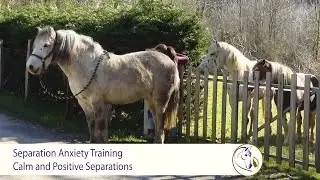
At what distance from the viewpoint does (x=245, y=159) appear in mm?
4988

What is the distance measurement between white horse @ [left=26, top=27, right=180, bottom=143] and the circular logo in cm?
292

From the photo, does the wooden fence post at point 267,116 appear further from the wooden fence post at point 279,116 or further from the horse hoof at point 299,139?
the horse hoof at point 299,139

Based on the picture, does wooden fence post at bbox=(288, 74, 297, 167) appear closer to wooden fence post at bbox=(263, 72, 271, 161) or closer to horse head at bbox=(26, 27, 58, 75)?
wooden fence post at bbox=(263, 72, 271, 161)

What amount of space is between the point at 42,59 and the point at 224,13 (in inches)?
963

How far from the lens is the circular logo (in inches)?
189

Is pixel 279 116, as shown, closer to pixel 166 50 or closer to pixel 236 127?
pixel 236 127

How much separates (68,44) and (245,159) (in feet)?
11.3

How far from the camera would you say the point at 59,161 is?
203 inches

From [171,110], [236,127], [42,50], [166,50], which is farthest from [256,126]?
[42,50]

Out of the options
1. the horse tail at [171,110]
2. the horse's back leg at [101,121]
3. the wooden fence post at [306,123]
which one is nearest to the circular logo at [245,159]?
the wooden fence post at [306,123]

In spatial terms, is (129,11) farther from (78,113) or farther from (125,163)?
(125,163)

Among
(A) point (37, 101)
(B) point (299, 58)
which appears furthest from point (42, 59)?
(B) point (299, 58)

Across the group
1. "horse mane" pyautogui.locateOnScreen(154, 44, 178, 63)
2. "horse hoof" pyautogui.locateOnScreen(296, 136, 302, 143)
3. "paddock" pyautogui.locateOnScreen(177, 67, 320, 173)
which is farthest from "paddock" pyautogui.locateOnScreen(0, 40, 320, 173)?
"horse mane" pyautogui.locateOnScreen(154, 44, 178, 63)

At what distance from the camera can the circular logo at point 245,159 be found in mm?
4809
